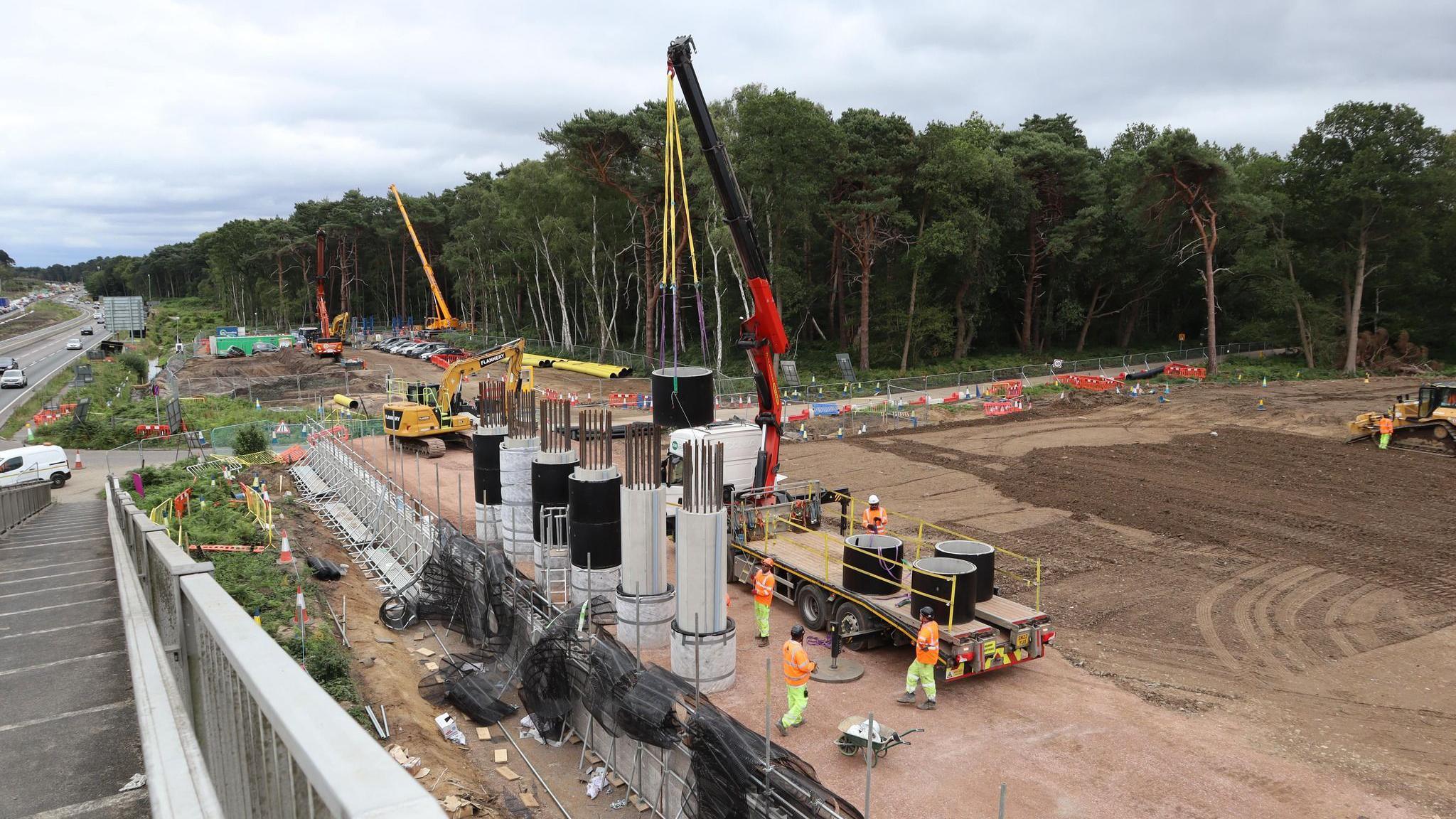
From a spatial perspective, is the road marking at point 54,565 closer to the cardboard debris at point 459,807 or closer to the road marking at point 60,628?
the road marking at point 60,628

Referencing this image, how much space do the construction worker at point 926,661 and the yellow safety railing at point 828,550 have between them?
45 cm

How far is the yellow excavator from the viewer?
30.0 metres

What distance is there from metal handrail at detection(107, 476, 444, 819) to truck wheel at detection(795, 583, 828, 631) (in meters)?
10.9

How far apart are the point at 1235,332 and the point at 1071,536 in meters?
51.9

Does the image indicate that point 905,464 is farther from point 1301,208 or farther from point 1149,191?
point 1301,208

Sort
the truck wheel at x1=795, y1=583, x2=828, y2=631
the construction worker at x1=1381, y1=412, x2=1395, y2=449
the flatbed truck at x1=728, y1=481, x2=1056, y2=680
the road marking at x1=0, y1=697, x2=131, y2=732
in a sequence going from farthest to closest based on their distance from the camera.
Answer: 1. the construction worker at x1=1381, y1=412, x2=1395, y2=449
2. the truck wheel at x1=795, y1=583, x2=828, y2=631
3. the flatbed truck at x1=728, y1=481, x2=1056, y2=680
4. the road marking at x1=0, y1=697, x2=131, y2=732

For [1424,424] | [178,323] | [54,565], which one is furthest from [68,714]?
[178,323]

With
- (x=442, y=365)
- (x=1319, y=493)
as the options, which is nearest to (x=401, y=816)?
(x=1319, y=493)

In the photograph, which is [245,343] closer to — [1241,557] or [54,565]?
[54,565]

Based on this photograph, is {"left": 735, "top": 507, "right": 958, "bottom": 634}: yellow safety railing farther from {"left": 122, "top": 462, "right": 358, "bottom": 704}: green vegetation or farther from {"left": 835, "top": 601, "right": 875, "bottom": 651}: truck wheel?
{"left": 122, "top": 462, "right": 358, "bottom": 704}: green vegetation

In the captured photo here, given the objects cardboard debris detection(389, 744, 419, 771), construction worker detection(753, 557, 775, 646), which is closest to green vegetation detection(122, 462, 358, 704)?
cardboard debris detection(389, 744, 419, 771)

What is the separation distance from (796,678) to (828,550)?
4.96 meters

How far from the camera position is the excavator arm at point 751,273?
1625 centimetres

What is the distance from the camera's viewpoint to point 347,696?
11.4 metres
